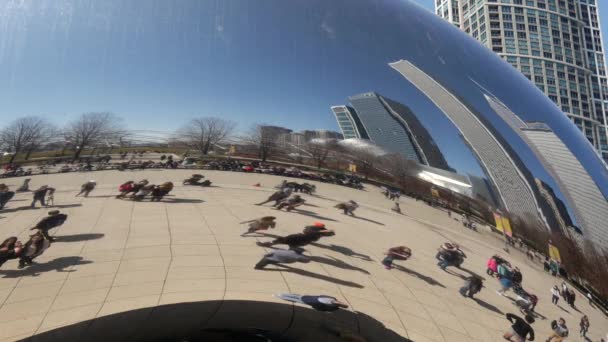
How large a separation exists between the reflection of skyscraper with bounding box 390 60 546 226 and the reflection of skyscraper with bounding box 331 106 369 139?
344 millimetres

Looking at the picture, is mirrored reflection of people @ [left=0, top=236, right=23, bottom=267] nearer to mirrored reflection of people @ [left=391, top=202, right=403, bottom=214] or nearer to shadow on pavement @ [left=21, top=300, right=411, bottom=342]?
shadow on pavement @ [left=21, top=300, right=411, bottom=342]

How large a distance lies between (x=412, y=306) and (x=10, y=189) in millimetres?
1581

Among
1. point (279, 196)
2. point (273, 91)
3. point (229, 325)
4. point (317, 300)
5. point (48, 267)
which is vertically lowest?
Answer: point (229, 325)

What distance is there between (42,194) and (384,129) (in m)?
1.32

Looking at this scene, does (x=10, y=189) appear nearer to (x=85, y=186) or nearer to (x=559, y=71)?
(x=85, y=186)

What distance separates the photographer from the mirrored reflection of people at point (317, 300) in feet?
4.21

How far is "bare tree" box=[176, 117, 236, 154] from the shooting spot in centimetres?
130

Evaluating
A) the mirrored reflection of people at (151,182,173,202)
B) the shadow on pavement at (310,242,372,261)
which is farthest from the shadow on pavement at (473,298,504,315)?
the mirrored reflection of people at (151,182,173,202)

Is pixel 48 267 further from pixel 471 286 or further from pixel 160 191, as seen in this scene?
pixel 471 286

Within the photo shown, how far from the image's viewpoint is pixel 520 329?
4.35ft

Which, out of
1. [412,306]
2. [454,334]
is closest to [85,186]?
[412,306]

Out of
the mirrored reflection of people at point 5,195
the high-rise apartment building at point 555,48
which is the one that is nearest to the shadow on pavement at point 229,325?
the mirrored reflection of people at point 5,195

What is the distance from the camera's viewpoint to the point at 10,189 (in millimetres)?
1289

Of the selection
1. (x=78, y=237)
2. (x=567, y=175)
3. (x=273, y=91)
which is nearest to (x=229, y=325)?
(x=78, y=237)
